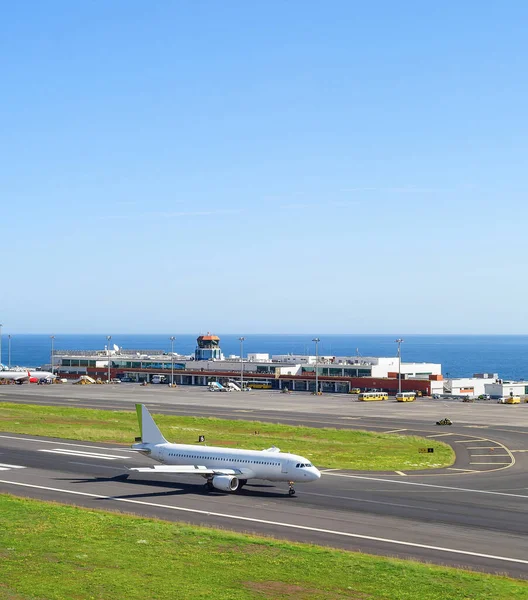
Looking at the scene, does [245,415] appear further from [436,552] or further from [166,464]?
[436,552]

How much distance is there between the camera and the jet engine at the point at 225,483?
218 ft

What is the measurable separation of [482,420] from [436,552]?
8843 cm

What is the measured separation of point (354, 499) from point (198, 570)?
24.2m

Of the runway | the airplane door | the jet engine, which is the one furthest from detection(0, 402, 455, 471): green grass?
the jet engine

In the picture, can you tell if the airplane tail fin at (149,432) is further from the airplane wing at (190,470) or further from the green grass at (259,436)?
the green grass at (259,436)

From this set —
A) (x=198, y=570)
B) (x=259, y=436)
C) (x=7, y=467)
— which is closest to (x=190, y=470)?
(x=7, y=467)

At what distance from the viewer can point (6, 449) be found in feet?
307

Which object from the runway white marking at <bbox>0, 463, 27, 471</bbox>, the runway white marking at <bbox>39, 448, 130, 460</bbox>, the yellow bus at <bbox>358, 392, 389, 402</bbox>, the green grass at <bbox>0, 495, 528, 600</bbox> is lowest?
the runway white marking at <bbox>0, 463, 27, 471</bbox>

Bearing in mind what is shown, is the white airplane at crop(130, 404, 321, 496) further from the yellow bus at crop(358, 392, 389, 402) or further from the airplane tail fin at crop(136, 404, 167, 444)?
the yellow bus at crop(358, 392, 389, 402)

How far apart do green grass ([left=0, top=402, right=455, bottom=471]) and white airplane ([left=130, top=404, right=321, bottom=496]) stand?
1662 cm

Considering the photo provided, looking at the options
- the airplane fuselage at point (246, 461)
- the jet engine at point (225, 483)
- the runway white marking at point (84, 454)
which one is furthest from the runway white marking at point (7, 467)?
the jet engine at point (225, 483)

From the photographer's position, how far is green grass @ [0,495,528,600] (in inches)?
1548

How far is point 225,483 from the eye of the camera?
218ft

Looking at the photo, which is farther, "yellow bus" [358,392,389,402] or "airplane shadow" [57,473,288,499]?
"yellow bus" [358,392,389,402]
